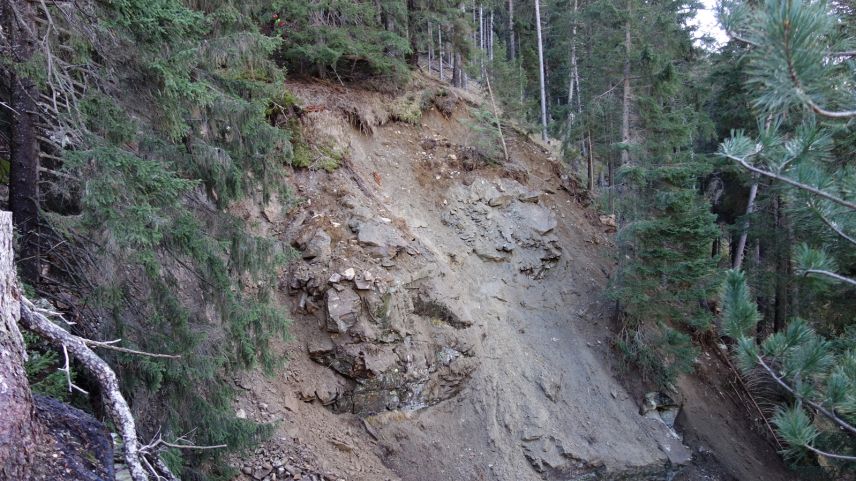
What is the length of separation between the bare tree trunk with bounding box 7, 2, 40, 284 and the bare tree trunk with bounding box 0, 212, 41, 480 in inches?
87.3

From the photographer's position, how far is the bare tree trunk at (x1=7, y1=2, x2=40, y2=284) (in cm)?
511

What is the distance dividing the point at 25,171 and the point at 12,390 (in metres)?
3.17

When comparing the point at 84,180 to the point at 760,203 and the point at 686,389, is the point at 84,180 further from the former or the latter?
the point at 760,203

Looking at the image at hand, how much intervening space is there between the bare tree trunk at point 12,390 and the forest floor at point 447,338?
517cm

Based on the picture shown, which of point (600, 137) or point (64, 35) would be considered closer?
point (64, 35)

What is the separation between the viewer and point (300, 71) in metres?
13.2

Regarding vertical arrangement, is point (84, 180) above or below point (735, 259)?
above

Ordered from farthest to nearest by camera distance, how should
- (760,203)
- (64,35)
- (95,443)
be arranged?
(760,203), (64,35), (95,443)

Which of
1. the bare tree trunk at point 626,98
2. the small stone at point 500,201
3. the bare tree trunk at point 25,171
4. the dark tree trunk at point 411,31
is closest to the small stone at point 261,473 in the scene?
the bare tree trunk at point 25,171

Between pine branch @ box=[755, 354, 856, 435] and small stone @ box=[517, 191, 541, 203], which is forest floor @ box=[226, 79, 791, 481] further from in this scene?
pine branch @ box=[755, 354, 856, 435]

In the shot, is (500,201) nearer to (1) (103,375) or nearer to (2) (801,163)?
(2) (801,163)

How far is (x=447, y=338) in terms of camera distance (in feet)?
35.5

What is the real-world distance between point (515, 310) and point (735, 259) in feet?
28.2

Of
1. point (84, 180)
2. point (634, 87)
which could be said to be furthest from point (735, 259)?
point (84, 180)
